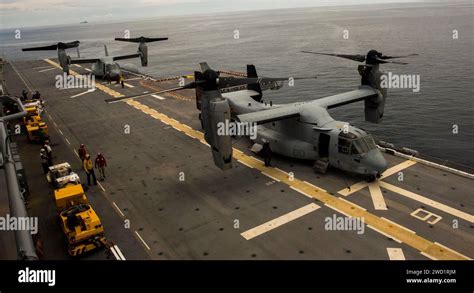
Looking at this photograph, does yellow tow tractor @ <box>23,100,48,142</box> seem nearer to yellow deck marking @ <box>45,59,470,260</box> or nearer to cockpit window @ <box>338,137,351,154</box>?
yellow deck marking @ <box>45,59,470,260</box>

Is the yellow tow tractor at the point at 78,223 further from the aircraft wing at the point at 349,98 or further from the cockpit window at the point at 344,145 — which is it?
the aircraft wing at the point at 349,98

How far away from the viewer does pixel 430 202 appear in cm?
1795

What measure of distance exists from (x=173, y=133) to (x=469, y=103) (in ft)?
128

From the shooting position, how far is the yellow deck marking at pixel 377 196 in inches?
701

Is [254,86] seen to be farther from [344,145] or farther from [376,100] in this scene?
[344,145]

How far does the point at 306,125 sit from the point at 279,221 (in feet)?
24.7

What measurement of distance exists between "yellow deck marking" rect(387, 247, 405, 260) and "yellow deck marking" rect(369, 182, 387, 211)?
327 cm

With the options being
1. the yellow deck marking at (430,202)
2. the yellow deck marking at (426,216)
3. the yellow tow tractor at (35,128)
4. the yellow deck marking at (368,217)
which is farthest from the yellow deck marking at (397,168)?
the yellow tow tractor at (35,128)

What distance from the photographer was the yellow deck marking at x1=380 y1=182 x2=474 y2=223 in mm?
16661

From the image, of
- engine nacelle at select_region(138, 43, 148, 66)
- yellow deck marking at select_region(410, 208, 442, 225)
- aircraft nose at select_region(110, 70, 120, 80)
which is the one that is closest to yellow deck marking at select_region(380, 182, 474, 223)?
yellow deck marking at select_region(410, 208, 442, 225)

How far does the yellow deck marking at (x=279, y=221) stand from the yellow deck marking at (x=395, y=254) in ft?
14.2

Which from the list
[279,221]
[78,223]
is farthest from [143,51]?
[279,221]
